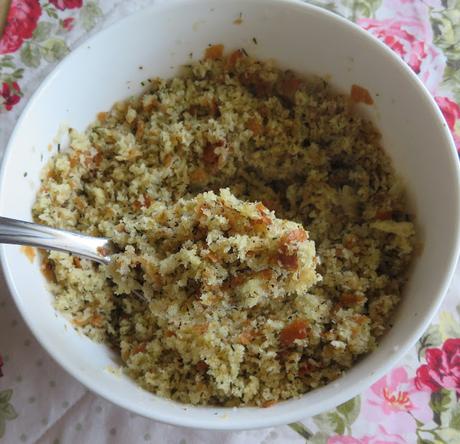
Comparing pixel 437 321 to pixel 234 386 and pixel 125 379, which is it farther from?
pixel 125 379

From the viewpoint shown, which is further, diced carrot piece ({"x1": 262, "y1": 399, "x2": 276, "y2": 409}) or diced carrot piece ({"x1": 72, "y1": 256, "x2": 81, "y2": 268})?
diced carrot piece ({"x1": 72, "y1": 256, "x2": 81, "y2": 268})

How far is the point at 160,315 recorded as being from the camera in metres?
1.00

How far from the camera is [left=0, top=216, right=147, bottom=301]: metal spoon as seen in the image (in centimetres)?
91

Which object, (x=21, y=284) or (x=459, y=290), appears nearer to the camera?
(x=21, y=284)

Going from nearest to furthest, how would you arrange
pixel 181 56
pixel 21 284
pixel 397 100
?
1. pixel 21 284
2. pixel 397 100
3. pixel 181 56

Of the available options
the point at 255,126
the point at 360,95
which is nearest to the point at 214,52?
the point at 255,126

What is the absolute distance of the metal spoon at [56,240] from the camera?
0.91 metres

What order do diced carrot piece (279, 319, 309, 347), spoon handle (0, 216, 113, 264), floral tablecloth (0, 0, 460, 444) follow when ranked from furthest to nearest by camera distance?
1. floral tablecloth (0, 0, 460, 444)
2. diced carrot piece (279, 319, 309, 347)
3. spoon handle (0, 216, 113, 264)

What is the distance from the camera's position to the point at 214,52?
3.97 feet

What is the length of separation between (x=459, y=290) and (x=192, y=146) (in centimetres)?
68

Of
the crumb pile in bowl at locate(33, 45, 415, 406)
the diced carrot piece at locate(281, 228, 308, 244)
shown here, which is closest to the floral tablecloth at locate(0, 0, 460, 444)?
the crumb pile in bowl at locate(33, 45, 415, 406)

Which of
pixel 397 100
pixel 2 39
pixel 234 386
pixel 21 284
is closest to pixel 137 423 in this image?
pixel 234 386

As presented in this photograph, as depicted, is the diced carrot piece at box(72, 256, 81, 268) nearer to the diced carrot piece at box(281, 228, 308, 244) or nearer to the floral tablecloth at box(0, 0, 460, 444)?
the floral tablecloth at box(0, 0, 460, 444)

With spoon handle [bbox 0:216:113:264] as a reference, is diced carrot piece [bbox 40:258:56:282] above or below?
below
